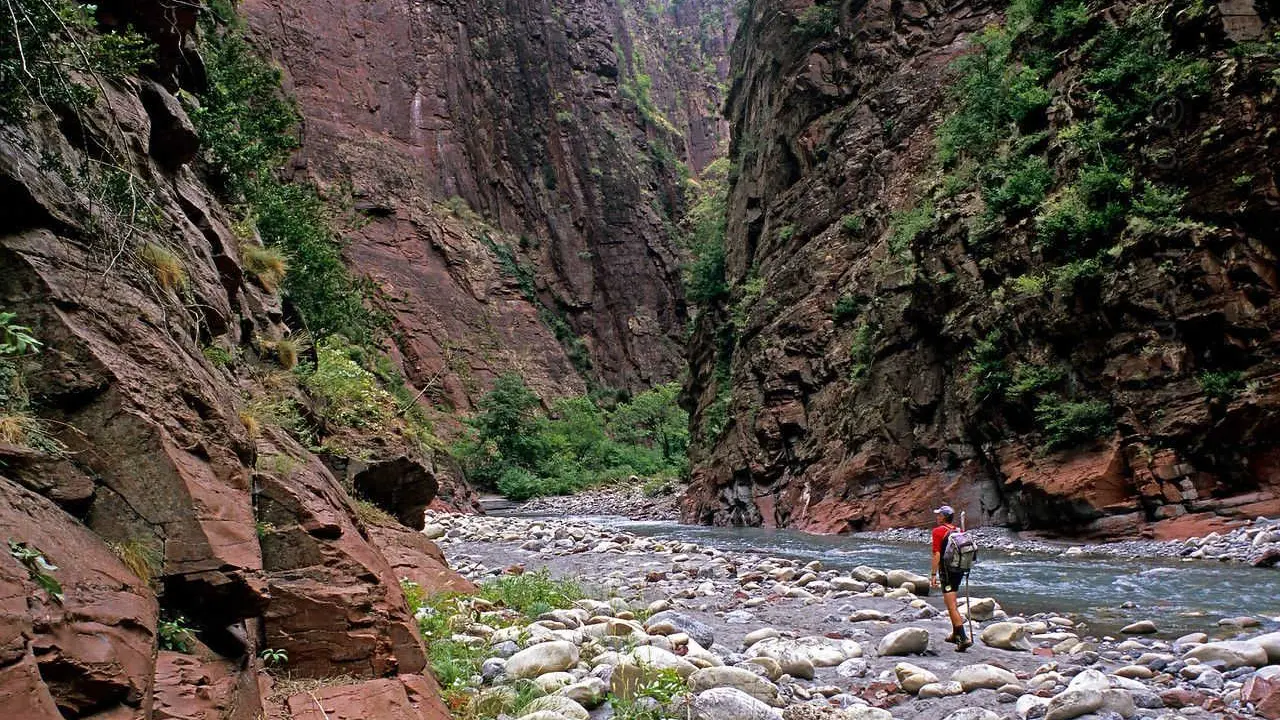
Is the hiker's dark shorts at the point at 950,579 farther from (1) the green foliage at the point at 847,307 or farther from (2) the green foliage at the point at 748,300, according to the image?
(2) the green foliage at the point at 748,300

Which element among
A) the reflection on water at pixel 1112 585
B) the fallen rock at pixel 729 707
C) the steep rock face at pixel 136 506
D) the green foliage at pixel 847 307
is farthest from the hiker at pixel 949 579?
the green foliage at pixel 847 307

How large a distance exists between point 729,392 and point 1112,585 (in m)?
17.9

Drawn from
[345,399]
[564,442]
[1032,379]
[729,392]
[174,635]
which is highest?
[729,392]

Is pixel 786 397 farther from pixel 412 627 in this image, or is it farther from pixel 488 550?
pixel 412 627

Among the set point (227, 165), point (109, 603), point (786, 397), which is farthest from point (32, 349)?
point (786, 397)

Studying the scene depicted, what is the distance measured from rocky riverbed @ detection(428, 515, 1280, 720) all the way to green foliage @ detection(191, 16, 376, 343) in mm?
8684

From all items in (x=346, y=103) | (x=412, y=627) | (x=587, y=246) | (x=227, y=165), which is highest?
(x=346, y=103)

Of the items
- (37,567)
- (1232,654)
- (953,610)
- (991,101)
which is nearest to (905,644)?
(953,610)

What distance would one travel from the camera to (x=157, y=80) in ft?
23.9

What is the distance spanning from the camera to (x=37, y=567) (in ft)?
7.60

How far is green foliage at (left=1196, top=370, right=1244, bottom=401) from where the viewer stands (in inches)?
461

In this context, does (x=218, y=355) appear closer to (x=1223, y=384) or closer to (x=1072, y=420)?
(x=1072, y=420)

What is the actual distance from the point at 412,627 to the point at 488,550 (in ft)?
34.2

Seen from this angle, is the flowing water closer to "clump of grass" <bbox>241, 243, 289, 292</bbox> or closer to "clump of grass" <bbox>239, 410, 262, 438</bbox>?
"clump of grass" <bbox>239, 410, 262, 438</bbox>
